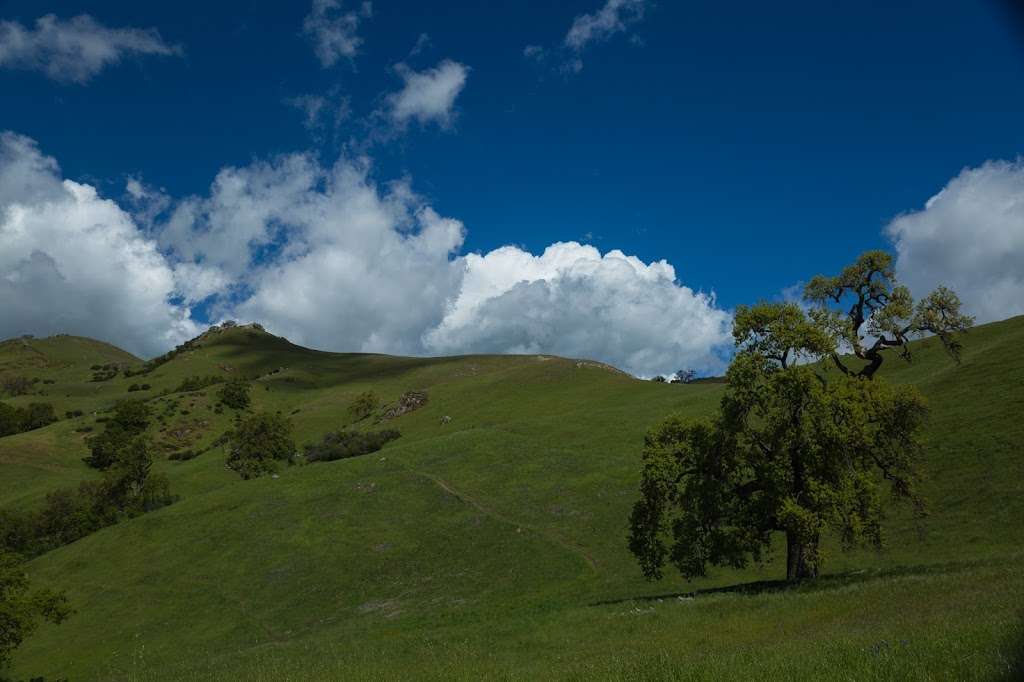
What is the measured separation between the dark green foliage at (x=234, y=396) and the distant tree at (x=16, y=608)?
4724 inches

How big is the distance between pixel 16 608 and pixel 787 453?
50.1 m

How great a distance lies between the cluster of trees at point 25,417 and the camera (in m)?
149

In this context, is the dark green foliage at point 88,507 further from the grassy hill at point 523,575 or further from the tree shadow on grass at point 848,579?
the tree shadow on grass at point 848,579

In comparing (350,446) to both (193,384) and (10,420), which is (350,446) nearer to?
(10,420)

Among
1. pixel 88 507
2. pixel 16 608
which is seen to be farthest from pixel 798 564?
pixel 88 507

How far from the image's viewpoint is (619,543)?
2015 inches

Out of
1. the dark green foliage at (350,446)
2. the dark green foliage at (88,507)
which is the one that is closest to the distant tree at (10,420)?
the dark green foliage at (88,507)

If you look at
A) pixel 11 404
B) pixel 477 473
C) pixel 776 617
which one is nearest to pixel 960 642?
pixel 776 617

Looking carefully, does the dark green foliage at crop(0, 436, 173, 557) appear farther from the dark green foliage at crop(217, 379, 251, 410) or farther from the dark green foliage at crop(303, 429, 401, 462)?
the dark green foliage at crop(217, 379, 251, 410)

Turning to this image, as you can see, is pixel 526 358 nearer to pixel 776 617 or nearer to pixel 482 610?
pixel 482 610

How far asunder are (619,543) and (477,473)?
25.3 meters

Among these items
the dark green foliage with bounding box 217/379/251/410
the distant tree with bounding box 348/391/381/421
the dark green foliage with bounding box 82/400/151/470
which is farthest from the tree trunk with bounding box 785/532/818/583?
the dark green foliage with bounding box 217/379/251/410

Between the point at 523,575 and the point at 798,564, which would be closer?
the point at 798,564

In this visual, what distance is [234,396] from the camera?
6378 inches
